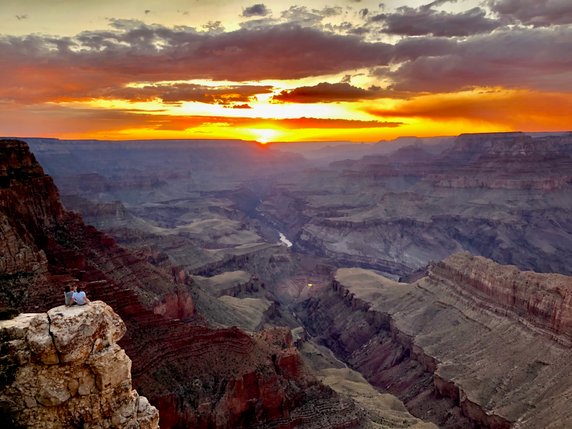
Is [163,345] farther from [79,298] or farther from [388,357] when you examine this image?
[388,357]

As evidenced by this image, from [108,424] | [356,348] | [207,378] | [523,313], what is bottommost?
[356,348]

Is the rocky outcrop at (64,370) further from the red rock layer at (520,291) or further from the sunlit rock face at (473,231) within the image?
the sunlit rock face at (473,231)

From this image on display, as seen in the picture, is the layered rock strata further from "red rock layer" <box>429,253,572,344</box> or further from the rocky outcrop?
the rocky outcrop

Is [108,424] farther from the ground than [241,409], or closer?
farther from the ground

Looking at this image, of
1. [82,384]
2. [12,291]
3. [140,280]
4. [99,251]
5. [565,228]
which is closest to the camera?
[82,384]

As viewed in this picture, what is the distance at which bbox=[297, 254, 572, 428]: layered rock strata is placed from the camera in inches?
2272

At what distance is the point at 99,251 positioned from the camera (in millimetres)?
56656

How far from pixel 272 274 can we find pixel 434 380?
7625cm

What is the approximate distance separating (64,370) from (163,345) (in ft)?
104

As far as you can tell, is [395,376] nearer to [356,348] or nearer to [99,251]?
Result: [356,348]

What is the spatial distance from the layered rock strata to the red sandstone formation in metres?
19.4

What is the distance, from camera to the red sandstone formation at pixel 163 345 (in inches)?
1661

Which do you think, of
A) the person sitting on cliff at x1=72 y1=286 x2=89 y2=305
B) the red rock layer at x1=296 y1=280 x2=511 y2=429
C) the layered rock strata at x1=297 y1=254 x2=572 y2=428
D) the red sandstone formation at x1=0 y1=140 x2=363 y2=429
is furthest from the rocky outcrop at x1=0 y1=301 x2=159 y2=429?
the red rock layer at x1=296 y1=280 x2=511 y2=429

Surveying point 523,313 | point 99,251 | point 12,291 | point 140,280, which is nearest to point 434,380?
point 523,313
